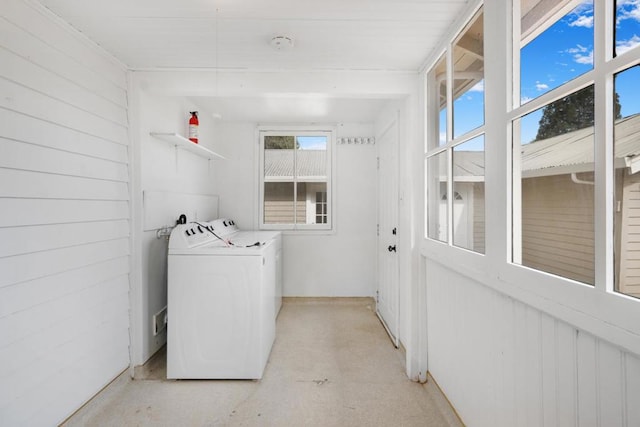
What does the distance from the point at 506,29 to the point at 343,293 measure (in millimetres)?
3253

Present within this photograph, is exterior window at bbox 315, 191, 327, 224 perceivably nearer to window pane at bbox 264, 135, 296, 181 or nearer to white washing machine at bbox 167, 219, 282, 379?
window pane at bbox 264, 135, 296, 181

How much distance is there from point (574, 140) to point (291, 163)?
3.32m

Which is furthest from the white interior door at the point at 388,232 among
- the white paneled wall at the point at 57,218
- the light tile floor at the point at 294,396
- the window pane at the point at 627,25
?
the white paneled wall at the point at 57,218

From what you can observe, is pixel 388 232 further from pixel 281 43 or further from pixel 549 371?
pixel 549 371

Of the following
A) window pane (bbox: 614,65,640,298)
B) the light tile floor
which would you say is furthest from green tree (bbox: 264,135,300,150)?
window pane (bbox: 614,65,640,298)

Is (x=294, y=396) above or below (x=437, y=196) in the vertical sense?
below

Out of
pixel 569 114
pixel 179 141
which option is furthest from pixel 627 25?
pixel 179 141

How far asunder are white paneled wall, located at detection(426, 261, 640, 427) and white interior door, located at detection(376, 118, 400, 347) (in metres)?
0.90

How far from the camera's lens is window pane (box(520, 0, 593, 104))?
0.92m

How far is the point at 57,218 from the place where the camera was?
1.65 m

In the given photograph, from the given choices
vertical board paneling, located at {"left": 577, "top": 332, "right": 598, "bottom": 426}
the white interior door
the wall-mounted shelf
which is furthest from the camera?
the white interior door

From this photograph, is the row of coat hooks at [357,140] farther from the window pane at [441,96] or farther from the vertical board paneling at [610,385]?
the vertical board paneling at [610,385]

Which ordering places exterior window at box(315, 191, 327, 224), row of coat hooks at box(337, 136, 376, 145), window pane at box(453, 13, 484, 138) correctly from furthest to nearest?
exterior window at box(315, 191, 327, 224) < row of coat hooks at box(337, 136, 376, 145) < window pane at box(453, 13, 484, 138)

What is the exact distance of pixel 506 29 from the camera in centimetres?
126
